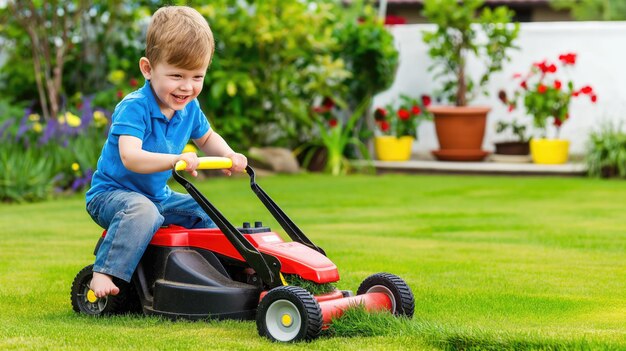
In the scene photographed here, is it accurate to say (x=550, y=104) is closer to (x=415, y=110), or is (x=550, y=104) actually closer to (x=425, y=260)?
(x=415, y=110)

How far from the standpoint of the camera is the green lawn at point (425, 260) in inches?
156

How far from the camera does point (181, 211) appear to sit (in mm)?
4645

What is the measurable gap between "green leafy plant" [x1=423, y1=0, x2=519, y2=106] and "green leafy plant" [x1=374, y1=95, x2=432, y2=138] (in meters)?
0.38

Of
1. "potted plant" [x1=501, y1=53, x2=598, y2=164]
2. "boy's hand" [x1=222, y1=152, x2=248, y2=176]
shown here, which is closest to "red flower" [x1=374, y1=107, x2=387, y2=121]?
"potted plant" [x1=501, y1=53, x2=598, y2=164]

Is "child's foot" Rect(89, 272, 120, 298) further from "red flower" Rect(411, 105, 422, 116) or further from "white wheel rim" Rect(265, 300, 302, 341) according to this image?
"red flower" Rect(411, 105, 422, 116)

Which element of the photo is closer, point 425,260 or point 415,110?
point 425,260

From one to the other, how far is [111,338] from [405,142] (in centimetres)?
1055

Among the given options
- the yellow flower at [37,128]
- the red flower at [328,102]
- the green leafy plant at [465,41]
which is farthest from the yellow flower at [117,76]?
the green leafy plant at [465,41]

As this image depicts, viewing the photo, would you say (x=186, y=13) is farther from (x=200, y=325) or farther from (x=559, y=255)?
(x=559, y=255)

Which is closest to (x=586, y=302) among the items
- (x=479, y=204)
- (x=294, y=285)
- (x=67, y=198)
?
(x=294, y=285)

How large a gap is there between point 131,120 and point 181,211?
0.50 meters

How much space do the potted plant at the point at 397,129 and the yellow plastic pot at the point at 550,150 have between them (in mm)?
1546

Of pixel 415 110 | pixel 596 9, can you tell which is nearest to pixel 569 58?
pixel 415 110

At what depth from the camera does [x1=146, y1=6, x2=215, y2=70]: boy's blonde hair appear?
424cm
